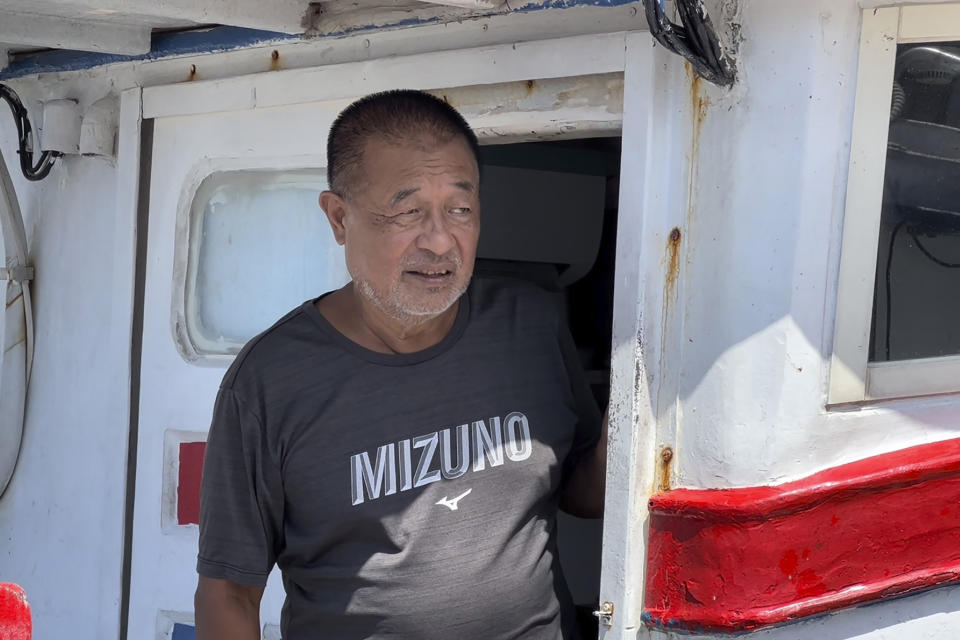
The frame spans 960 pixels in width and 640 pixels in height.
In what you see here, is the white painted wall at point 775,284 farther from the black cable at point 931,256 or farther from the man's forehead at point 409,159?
the man's forehead at point 409,159

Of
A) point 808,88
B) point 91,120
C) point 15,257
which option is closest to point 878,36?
point 808,88

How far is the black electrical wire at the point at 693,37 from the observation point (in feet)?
5.97

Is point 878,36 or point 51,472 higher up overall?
point 878,36

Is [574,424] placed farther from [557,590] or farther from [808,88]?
[808,88]

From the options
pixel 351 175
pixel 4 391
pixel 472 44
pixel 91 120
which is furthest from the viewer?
pixel 4 391

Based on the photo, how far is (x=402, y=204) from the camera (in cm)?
208

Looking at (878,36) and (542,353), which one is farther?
(542,353)

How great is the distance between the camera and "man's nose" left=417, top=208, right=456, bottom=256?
81.4 inches

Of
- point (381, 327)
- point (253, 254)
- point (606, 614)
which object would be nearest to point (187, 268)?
point (253, 254)

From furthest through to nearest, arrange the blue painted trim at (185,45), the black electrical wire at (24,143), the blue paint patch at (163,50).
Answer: the black electrical wire at (24,143), the blue paint patch at (163,50), the blue painted trim at (185,45)

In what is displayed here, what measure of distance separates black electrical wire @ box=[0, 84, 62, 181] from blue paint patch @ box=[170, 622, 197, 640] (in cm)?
134

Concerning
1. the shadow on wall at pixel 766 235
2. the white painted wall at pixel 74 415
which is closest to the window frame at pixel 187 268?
the white painted wall at pixel 74 415

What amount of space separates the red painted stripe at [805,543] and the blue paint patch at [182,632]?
136 centimetres

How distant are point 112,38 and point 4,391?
1156 mm
